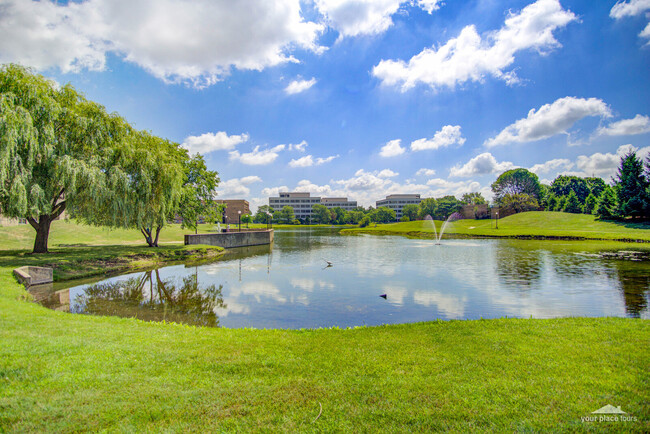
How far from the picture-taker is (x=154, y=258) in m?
25.3

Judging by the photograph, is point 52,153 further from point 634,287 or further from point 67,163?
point 634,287

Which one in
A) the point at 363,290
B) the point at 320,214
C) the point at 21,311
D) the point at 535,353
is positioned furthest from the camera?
the point at 320,214

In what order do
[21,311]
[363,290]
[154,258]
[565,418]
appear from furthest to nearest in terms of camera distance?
[154,258], [363,290], [21,311], [565,418]

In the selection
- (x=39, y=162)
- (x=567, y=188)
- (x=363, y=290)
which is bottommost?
(x=363, y=290)

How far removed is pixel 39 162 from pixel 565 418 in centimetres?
2586

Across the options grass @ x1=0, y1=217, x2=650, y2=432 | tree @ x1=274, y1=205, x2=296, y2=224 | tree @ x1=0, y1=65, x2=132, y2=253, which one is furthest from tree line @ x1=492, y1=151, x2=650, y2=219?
tree @ x1=274, y1=205, x2=296, y2=224

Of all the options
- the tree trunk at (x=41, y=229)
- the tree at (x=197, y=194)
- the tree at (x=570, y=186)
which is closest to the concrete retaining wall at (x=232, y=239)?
the tree at (x=197, y=194)

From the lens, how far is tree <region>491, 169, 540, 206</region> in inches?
4149

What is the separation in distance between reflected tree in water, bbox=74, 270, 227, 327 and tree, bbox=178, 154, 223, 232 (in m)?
16.9

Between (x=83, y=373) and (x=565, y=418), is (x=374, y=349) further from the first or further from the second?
(x=83, y=373)

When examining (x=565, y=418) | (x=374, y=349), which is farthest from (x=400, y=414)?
(x=374, y=349)

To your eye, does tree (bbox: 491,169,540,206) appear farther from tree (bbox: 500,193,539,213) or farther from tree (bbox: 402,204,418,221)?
tree (bbox: 402,204,418,221)

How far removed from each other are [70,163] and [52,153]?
1.23 meters

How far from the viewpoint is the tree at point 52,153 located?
1717 cm
